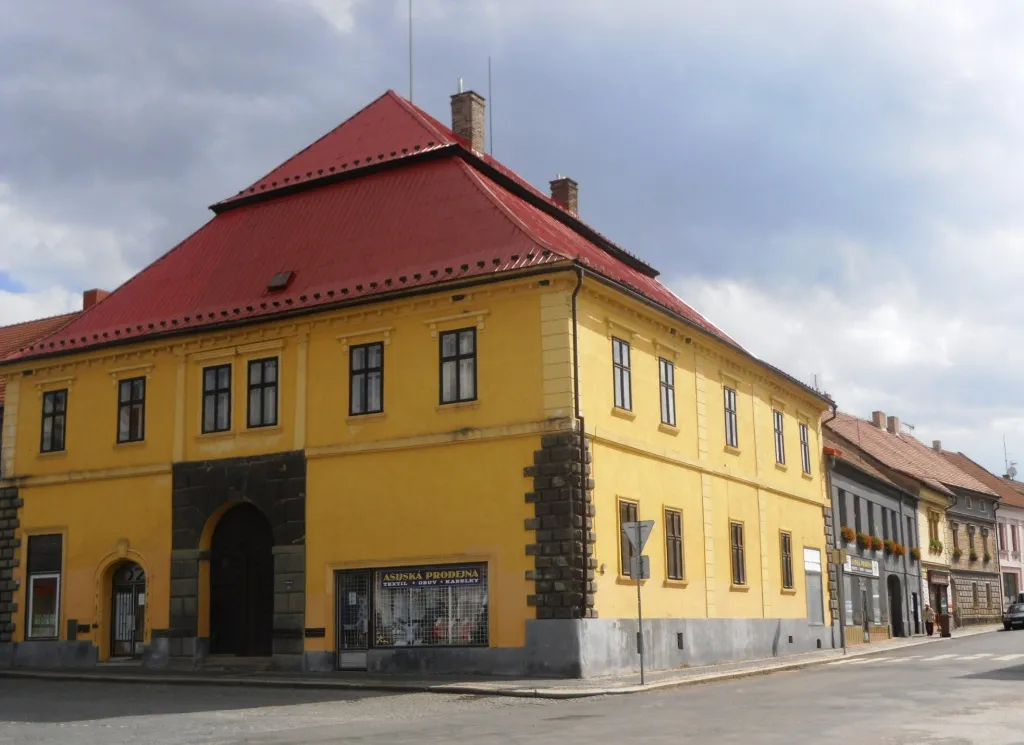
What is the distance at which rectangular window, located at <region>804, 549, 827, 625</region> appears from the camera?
38031 millimetres

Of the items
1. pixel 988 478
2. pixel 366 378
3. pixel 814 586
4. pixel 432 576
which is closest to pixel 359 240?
pixel 366 378

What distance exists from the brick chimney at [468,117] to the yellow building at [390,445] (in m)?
0.08

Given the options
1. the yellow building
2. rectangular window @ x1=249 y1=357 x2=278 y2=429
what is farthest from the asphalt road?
rectangular window @ x1=249 y1=357 x2=278 y2=429

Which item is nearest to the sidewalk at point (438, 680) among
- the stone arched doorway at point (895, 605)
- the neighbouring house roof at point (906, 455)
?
the stone arched doorway at point (895, 605)

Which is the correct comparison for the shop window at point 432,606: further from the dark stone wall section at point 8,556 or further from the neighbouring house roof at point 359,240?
the dark stone wall section at point 8,556

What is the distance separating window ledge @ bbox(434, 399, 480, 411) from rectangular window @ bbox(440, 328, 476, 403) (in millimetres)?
90

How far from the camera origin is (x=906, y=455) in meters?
67.0

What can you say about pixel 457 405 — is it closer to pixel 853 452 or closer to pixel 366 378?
pixel 366 378

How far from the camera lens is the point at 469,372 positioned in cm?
2603

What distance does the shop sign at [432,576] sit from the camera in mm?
25203

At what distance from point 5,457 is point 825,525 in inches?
997

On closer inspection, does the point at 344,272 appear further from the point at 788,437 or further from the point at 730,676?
the point at 788,437

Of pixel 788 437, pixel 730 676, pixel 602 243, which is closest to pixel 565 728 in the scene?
pixel 730 676

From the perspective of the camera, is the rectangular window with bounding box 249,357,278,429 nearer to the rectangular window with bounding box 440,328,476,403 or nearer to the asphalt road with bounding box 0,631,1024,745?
the rectangular window with bounding box 440,328,476,403
